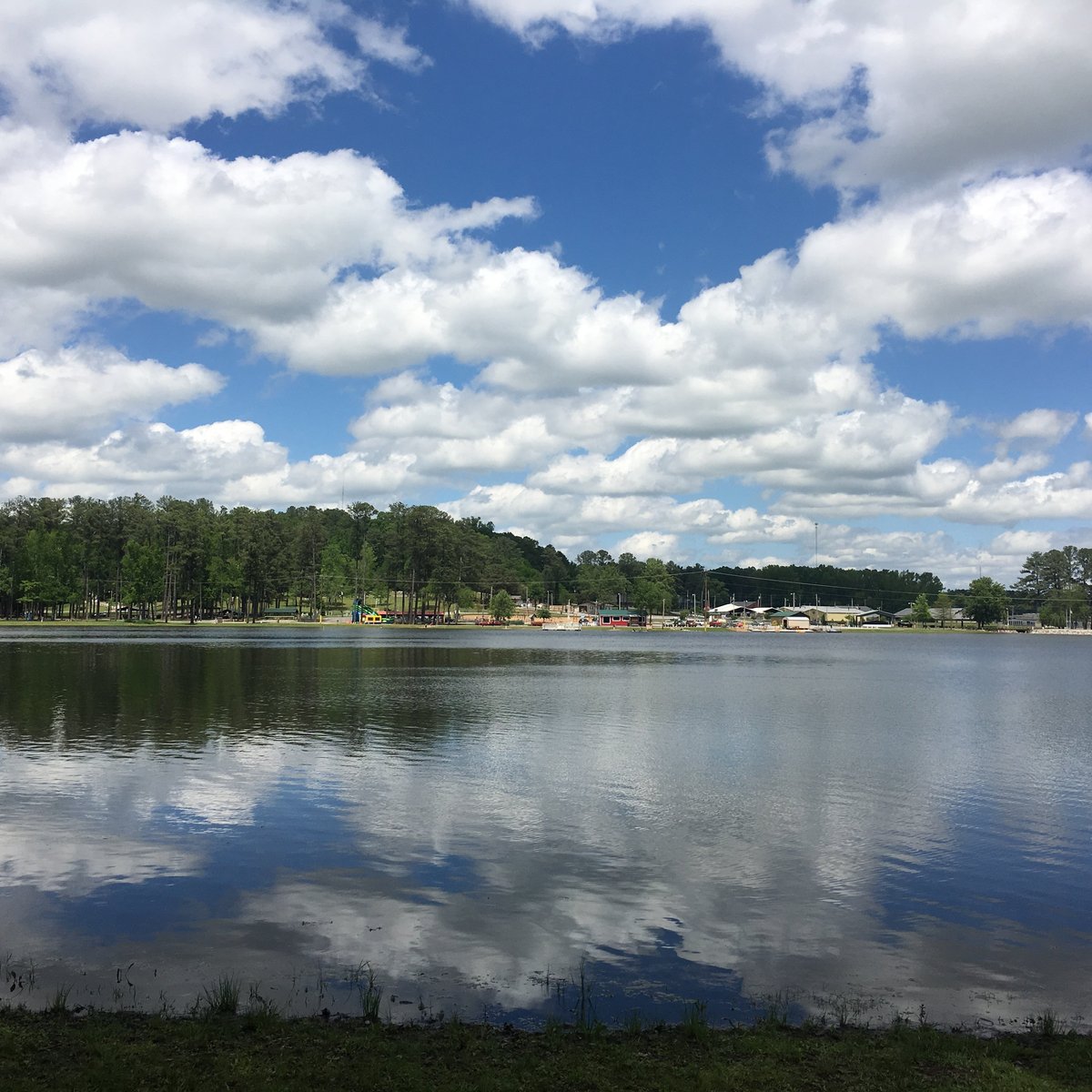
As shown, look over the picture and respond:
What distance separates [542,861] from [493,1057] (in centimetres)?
1018

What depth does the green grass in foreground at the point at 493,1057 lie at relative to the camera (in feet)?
32.8

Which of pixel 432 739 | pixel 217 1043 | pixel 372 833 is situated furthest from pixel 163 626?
pixel 217 1043

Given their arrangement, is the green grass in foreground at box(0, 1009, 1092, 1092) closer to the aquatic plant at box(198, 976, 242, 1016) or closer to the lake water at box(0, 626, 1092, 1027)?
the aquatic plant at box(198, 976, 242, 1016)

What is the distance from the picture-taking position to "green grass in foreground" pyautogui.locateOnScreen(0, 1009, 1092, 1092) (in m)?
9.99

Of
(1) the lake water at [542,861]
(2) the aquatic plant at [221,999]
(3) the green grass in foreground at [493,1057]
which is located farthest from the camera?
(1) the lake water at [542,861]

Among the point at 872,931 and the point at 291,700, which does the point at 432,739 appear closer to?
the point at 291,700

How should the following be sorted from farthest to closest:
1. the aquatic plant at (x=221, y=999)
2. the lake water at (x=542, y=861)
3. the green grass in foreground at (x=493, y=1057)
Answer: the lake water at (x=542, y=861)
the aquatic plant at (x=221, y=999)
the green grass in foreground at (x=493, y=1057)

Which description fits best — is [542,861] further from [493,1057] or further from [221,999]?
[493,1057]

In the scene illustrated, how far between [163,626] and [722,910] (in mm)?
186562

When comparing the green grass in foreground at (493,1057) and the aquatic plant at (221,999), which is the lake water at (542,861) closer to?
the aquatic plant at (221,999)

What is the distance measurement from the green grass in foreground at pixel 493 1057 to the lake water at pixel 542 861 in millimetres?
1086

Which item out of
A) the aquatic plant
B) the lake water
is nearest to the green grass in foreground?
the aquatic plant

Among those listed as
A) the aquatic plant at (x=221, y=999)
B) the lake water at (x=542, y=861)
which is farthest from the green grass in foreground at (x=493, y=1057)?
the lake water at (x=542, y=861)

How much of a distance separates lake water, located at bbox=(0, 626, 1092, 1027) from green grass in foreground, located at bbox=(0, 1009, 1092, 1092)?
42.7 inches
